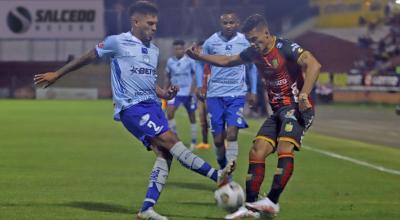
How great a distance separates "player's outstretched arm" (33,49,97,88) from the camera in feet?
33.2

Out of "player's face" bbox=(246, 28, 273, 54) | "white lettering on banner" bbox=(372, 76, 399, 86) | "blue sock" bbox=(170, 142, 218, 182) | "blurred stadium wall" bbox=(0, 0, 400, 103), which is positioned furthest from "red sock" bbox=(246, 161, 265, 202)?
"blurred stadium wall" bbox=(0, 0, 400, 103)

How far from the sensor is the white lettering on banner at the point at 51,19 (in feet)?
227

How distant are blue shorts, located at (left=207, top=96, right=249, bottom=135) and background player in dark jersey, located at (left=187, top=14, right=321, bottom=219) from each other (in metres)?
3.31

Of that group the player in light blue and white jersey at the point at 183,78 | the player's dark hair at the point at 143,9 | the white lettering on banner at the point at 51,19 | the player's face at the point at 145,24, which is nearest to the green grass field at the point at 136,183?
the player in light blue and white jersey at the point at 183,78

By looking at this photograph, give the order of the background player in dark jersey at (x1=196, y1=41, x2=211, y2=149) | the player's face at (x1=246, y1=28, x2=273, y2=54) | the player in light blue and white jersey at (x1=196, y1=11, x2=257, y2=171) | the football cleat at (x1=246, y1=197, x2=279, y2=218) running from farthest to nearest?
the background player in dark jersey at (x1=196, y1=41, x2=211, y2=149), the player in light blue and white jersey at (x1=196, y1=11, x2=257, y2=171), the player's face at (x1=246, y1=28, x2=273, y2=54), the football cleat at (x1=246, y1=197, x2=279, y2=218)

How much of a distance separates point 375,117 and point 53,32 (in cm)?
3826

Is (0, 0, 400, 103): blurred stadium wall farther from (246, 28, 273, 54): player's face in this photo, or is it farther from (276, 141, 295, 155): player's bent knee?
(276, 141, 295, 155): player's bent knee

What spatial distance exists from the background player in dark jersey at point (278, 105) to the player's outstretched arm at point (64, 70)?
1.71m

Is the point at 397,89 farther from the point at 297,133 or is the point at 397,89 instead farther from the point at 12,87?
the point at 297,133

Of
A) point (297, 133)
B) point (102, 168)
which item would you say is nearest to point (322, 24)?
point (102, 168)

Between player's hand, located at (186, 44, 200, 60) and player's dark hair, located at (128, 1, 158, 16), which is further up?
player's dark hair, located at (128, 1, 158, 16)

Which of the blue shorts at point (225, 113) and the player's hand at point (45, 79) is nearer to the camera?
the player's hand at point (45, 79)

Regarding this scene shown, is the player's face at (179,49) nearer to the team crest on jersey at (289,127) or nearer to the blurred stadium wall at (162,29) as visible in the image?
the team crest on jersey at (289,127)

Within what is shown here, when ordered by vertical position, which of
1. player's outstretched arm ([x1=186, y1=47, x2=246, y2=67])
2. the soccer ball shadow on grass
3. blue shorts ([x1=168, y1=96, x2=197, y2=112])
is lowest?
blue shorts ([x1=168, y1=96, x2=197, y2=112])
